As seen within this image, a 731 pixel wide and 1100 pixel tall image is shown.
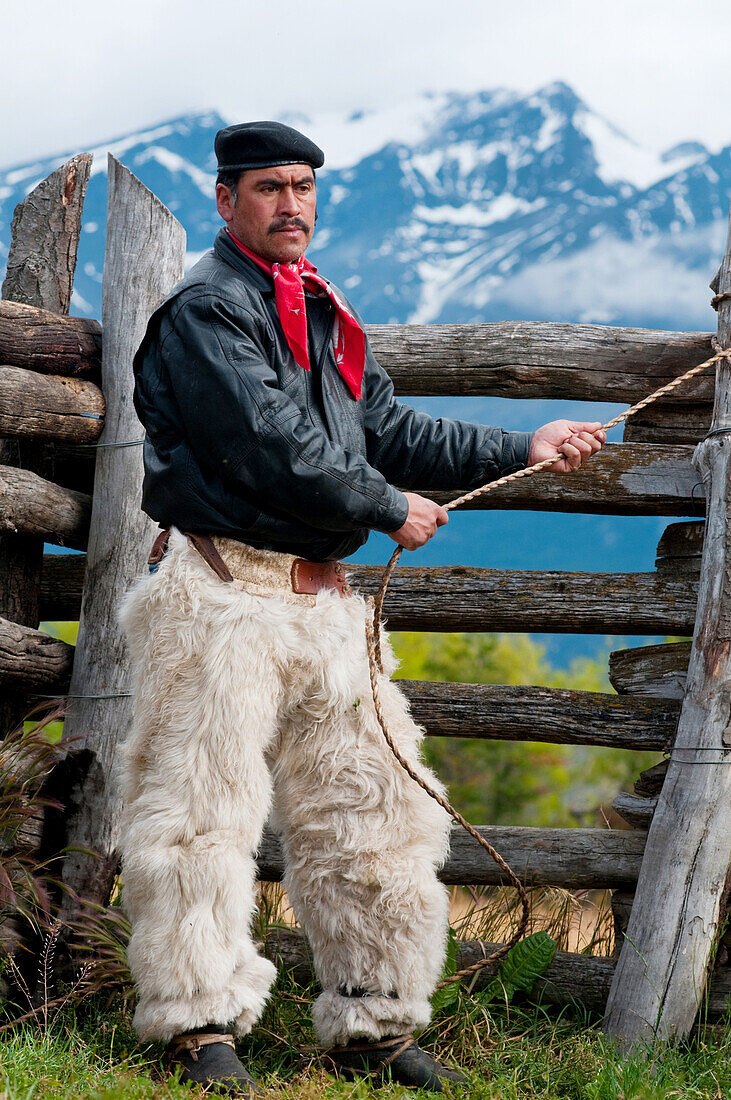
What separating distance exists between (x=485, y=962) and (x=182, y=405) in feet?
5.95

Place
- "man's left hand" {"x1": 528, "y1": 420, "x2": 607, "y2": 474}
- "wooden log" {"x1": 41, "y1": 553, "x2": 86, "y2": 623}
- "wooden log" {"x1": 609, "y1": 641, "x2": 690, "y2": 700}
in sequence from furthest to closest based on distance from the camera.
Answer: "wooden log" {"x1": 41, "y1": 553, "x2": 86, "y2": 623} → "wooden log" {"x1": 609, "y1": 641, "x2": 690, "y2": 700} → "man's left hand" {"x1": 528, "y1": 420, "x2": 607, "y2": 474}

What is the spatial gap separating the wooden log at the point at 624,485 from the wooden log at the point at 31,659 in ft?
5.11

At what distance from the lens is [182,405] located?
254cm

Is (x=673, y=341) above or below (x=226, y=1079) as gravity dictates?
above

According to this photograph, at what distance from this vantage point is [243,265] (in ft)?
8.91

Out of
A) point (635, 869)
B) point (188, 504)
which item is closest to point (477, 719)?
point (635, 869)

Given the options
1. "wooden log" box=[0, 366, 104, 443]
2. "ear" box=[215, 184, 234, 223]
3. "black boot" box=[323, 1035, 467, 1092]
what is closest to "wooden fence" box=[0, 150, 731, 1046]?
"wooden log" box=[0, 366, 104, 443]

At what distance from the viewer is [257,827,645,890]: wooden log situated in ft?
11.7

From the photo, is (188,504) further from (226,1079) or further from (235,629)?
(226,1079)

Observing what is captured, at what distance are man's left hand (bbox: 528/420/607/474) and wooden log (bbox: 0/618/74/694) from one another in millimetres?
1740

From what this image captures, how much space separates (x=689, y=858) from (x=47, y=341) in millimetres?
2715

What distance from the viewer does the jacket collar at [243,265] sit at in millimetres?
2699

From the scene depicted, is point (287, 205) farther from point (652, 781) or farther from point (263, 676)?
point (652, 781)

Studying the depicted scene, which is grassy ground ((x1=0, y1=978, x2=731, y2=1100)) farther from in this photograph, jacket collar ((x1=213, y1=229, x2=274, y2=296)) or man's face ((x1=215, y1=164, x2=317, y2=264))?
man's face ((x1=215, y1=164, x2=317, y2=264))
